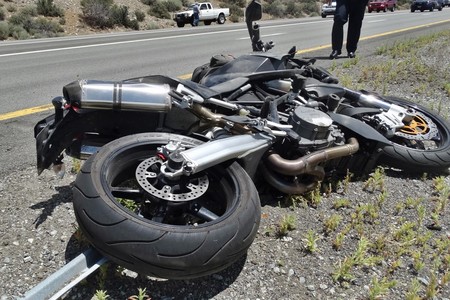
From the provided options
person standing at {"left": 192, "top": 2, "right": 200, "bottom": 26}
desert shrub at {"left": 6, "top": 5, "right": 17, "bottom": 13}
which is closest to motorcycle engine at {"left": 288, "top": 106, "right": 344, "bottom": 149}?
desert shrub at {"left": 6, "top": 5, "right": 17, "bottom": 13}

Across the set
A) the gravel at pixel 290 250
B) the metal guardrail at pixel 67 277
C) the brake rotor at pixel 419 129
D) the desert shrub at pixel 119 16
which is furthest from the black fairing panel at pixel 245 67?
the desert shrub at pixel 119 16

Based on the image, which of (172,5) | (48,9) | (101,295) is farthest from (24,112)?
(172,5)

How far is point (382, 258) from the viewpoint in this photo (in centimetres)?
263

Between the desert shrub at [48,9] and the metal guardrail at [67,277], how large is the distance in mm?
22911

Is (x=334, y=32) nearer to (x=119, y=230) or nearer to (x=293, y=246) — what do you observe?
(x=293, y=246)

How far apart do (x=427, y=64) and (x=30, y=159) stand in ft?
24.9

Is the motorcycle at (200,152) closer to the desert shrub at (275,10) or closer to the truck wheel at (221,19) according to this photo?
the truck wheel at (221,19)

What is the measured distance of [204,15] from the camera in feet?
89.5

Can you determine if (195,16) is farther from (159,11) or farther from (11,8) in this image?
(11,8)

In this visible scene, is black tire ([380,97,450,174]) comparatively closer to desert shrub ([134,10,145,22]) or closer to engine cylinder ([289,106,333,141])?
engine cylinder ([289,106,333,141])

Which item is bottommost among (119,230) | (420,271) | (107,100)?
(420,271)

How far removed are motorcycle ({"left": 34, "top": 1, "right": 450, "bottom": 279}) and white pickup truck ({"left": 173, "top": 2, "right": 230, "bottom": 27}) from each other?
76.4 feet

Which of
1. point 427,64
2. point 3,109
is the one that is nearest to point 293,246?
point 3,109

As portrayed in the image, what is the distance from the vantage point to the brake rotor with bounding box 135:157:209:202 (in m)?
2.35
